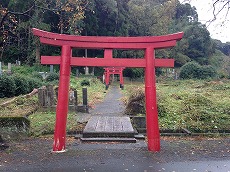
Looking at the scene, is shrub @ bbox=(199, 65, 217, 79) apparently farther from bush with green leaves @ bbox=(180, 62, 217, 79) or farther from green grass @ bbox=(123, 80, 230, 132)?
green grass @ bbox=(123, 80, 230, 132)

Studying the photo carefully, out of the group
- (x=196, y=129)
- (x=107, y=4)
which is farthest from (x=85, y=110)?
(x=107, y=4)

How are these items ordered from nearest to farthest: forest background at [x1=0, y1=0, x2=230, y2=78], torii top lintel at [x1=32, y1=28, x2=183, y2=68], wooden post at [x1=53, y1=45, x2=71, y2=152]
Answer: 1. wooden post at [x1=53, y1=45, x2=71, y2=152]
2. torii top lintel at [x1=32, y1=28, x2=183, y2=68]
3. forest background at [x1=0, y1=0, x2=230, y2=78]

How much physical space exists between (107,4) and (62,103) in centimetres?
3715

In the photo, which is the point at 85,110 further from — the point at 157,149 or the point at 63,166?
the point at 63,166

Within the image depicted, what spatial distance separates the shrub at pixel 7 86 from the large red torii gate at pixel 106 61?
35.9 feet

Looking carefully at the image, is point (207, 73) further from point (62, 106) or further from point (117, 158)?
point (117, 158)

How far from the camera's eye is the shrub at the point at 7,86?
17.6 m

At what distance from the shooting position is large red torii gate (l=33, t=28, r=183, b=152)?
24.5 ft

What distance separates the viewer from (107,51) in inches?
303

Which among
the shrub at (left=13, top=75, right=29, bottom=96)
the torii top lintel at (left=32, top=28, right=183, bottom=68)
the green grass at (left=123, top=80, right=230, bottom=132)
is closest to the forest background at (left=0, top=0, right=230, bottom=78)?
the shrub at (left=13, top=75, right=29, bottom=96)

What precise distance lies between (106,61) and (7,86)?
11.7m

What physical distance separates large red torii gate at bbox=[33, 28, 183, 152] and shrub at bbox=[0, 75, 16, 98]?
10931mm

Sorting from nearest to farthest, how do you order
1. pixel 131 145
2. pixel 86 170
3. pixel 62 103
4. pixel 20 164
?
1. pixel 86 170
2. pixel 20 164
3. pixel 62 103
4. pixel 131 145

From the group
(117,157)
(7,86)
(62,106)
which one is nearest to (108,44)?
(62,106)
